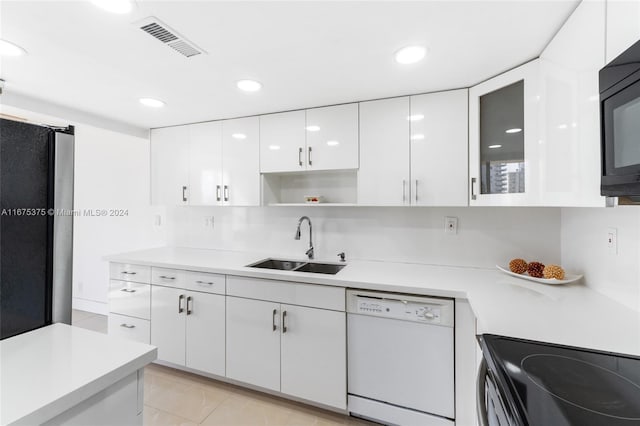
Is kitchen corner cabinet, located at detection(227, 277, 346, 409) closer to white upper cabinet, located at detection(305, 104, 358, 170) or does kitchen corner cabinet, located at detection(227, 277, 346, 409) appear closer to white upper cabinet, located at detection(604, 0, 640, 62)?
white upper cabinet, located at detection(305, 104, 358, 170)

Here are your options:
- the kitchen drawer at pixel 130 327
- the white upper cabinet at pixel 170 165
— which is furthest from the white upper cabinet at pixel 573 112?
the kitchen drawer at pixel 130 327

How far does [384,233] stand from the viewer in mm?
2316

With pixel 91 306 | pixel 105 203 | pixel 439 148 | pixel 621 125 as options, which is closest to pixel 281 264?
pixel 439 148

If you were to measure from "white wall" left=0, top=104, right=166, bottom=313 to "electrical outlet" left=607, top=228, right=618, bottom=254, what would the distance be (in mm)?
3666

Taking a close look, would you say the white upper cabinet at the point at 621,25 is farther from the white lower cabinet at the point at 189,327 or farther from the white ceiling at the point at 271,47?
the white lower cabinet at the point at 189,327

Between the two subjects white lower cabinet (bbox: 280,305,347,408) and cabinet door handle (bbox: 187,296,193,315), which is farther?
cabinet door handle (bbox: 187,296,193,315)

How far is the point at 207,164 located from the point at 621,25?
2.66 metres

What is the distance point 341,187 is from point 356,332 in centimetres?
120

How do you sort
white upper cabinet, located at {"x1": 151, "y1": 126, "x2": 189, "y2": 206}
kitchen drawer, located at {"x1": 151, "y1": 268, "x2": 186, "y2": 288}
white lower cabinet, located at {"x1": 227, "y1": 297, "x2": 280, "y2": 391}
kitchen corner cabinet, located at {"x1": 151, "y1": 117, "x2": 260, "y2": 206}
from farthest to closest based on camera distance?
white upper cabinet, located at {"x1": 151, "y1": 126, "x2": 189, "y2": 206} → kitchen corner cabinet, located at {"x1": 151, "y1": 117, "x2": 260, "y2": 206} → kitchen drawer, located at {"x1": 151, "y1": 268, "x2": 186, "y2": 288} → white lower cabinet, located at {"x1": 227, "y1": 297, "x2": 280, "y2": 391}

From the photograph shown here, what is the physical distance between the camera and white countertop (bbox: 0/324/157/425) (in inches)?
23.7

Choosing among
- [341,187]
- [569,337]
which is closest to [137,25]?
[341,187]

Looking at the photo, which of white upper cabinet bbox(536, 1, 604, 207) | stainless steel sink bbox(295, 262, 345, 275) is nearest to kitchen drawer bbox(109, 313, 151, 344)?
stainless steel sink bbox(295, 262, 345, 275)

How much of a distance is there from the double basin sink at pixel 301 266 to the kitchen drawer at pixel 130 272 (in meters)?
0.94

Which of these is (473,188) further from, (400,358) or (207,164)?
(207,164)
